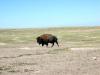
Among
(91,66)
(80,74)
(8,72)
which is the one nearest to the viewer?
(80,74)

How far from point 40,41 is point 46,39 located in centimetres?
90

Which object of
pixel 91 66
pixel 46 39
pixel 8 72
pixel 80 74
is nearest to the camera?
pixel 80 74

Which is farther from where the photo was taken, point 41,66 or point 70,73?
point 41,66

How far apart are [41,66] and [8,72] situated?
246 cm

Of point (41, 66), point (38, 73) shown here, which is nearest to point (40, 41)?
point (41, 66)

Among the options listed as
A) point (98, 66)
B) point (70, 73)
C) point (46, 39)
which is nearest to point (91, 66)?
point (98, 66)

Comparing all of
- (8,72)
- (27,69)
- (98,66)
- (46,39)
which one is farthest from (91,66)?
(46,39)

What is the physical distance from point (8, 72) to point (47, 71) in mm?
1972

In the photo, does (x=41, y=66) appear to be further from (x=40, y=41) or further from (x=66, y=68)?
(x=40, y=41)

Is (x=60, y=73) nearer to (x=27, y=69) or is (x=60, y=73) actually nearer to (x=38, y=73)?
(x=38, y=73)

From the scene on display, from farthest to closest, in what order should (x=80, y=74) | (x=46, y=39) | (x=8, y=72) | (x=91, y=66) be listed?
(x=46, y=39)
(x=91, y=66)
(x=8, y=72)
(x=80, y=74)

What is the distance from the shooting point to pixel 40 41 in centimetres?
3669

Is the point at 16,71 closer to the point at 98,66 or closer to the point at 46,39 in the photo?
the point at 98,66

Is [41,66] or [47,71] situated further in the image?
[41,66]
